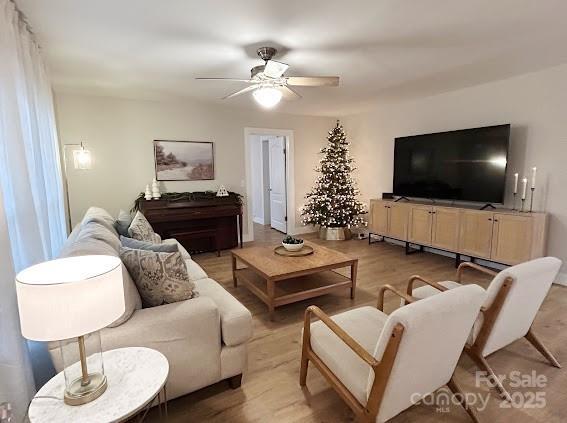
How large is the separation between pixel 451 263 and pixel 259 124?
3.99m

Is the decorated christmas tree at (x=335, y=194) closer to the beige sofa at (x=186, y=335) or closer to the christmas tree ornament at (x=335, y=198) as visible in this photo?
the christmas tree ornament at (x=335, y=198)

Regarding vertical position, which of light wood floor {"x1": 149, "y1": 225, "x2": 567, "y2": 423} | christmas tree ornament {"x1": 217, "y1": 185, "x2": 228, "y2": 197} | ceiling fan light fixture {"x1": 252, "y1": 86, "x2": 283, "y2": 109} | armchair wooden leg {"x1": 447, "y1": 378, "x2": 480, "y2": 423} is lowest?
light wood floor {"x1": 149, "y1": 225, "x2": 567, "y2": 423}

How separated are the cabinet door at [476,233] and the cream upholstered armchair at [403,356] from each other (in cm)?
273

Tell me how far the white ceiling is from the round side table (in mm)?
2138

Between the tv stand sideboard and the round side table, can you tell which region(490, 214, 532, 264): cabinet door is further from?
the round side table

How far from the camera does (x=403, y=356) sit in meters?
1.29

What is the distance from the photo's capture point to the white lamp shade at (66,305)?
3.28ft

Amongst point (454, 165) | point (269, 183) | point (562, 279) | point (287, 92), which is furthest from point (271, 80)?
point (269, 183)

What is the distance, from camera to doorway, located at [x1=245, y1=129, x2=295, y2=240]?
5840mm

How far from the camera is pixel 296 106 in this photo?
5184 mm

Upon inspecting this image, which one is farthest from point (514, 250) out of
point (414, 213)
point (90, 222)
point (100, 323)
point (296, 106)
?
point (90, 222)

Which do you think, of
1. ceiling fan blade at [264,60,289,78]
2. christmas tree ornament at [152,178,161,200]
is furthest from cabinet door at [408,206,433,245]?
christmas tree ornament at [152,178,161,200]

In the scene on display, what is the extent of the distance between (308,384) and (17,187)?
2077 millimetres

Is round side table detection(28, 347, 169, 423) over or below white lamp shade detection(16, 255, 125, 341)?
below
